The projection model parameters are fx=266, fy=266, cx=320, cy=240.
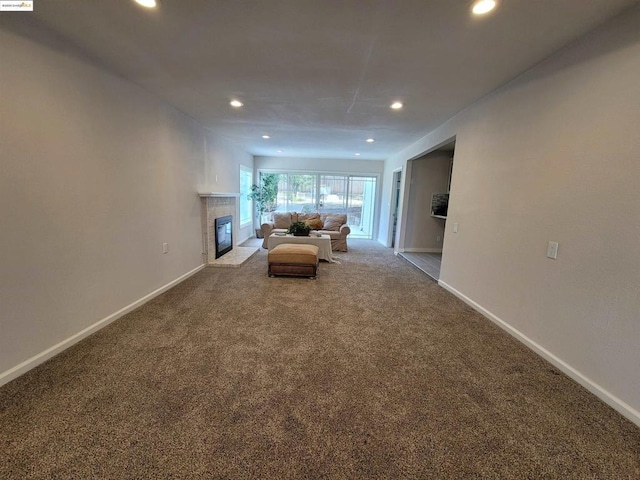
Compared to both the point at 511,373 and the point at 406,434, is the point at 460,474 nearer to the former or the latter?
the point at 406,434

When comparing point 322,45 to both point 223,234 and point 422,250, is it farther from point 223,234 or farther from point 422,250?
point 422,250

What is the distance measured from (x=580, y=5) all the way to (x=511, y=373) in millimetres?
2401

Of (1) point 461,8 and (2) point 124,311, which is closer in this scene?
(1) point 461,8

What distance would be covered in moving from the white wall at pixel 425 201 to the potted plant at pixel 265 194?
4053mm

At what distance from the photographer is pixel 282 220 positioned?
6836mm

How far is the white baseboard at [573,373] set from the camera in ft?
5.18

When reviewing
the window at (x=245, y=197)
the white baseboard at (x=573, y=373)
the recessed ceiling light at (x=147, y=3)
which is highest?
the recessed ceiling light at (x=147, y=3)

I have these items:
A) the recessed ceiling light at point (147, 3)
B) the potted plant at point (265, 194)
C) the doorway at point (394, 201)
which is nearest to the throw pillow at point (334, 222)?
the doorway at point (394, 201)

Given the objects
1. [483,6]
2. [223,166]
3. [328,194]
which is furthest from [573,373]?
[328,194]

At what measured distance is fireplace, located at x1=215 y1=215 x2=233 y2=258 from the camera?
196 inches

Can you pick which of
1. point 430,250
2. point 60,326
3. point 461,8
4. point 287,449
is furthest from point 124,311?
point 430,250

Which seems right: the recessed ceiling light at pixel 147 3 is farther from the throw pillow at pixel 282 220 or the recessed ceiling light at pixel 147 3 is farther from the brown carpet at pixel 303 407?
the throw pillow at pixel 282 220

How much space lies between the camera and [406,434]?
1.44 meters

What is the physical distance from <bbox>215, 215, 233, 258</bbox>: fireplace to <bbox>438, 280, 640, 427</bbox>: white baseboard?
4292 millimetres
